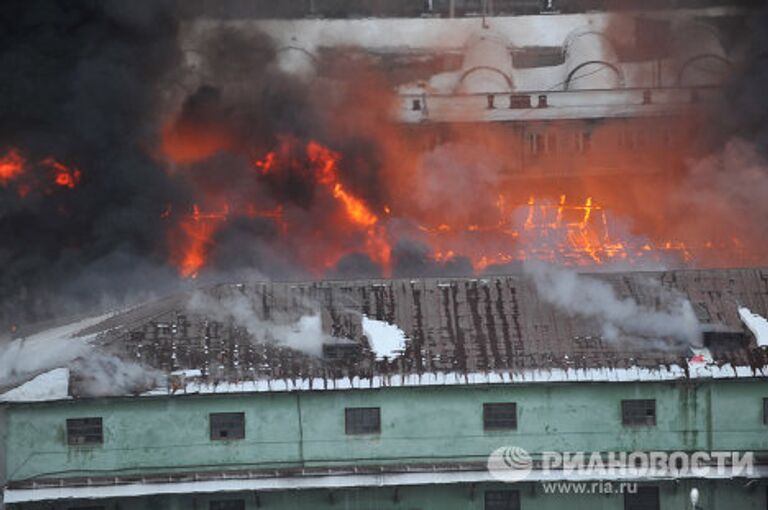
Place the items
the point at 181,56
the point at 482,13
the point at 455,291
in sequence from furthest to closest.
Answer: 1. the point at 482,13
2. the point at 181,56
3. the point at 455,291

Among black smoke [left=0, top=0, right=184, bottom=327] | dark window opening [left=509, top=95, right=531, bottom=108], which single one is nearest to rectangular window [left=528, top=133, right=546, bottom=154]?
dark window opening [left=509, top=95, right=531, bottom=108]

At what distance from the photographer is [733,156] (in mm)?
51562

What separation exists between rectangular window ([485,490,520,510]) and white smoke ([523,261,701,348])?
393 cm

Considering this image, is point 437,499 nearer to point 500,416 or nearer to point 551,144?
point 500,416

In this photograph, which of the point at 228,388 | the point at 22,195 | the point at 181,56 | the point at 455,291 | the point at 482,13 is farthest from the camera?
the point at 482,13

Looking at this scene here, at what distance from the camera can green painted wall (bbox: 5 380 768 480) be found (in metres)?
29.9

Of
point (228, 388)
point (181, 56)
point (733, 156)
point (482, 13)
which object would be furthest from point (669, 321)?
point (482, 13)

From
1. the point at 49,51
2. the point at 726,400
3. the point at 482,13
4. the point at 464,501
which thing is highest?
the point at 482,13

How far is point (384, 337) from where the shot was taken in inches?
1219

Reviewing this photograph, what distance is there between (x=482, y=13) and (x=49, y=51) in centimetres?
2156

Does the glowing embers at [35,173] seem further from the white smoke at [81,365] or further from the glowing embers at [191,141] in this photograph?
the white smoke at [81,365]

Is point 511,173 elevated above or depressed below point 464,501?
above

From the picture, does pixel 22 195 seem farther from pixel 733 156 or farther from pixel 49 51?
pixel 733 156

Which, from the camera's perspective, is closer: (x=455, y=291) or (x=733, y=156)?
(x=455, y=291)
